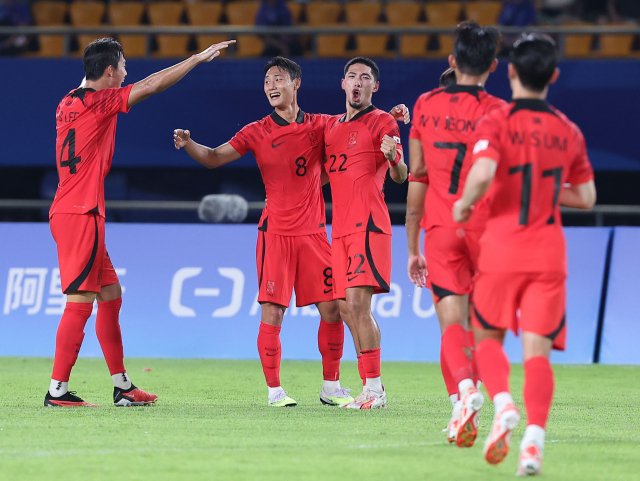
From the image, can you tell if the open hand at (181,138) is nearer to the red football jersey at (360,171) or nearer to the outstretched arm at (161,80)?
the outstretched arm at (161,80)

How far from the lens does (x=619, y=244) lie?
9.88 m

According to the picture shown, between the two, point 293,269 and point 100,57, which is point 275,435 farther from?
point 100,57

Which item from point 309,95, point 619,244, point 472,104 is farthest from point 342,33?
point 472,104

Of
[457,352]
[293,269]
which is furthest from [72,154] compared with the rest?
[457,352]

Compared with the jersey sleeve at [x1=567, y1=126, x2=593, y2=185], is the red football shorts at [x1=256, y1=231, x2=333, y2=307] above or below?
below

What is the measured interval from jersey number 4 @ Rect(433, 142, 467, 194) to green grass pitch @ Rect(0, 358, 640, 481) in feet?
4.35

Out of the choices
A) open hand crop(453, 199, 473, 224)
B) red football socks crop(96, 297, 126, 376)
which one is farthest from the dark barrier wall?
open hand crop(453, 199, 473, 224)

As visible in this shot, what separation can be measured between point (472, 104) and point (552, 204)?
0.93 metres

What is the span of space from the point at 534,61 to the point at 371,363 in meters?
2.88

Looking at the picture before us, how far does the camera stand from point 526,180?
4.06 m

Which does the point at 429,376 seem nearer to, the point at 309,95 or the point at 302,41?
the point at 309,95

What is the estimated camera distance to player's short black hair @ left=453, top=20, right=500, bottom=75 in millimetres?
4707

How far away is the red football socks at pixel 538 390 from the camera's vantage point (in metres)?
3.89

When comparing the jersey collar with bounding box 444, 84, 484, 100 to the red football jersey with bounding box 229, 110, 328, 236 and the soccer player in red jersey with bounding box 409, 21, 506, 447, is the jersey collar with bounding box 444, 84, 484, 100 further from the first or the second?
the red football jersey with bounding box 229, 110, 328, 236
